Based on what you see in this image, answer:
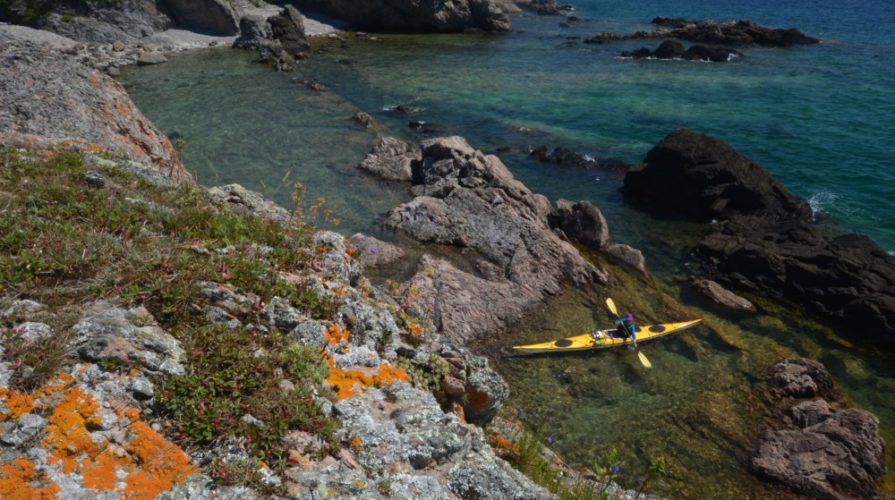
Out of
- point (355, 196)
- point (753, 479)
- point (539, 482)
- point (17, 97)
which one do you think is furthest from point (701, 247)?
point (17, 97)

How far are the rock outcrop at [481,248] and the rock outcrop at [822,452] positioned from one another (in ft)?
23.2

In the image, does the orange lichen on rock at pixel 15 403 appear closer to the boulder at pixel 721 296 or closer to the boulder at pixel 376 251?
the boulder at pixel 376 251

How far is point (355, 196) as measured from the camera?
23.6 meters

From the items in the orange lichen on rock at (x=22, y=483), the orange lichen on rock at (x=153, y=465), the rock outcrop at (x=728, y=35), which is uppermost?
the rock outcrop at (x=728, y=35)

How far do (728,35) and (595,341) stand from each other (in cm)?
5871

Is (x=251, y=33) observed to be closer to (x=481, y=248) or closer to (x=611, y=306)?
(x=481, y=248)

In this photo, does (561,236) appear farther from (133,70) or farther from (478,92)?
(133,70)

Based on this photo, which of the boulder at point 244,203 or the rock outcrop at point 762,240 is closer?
the boulder at point 244,203

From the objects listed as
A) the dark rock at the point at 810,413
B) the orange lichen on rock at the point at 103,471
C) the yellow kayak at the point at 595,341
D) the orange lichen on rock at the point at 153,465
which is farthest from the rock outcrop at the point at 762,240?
the orange lichen on rock at the point at 103,471

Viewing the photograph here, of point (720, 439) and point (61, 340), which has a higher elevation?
point (61, 340)

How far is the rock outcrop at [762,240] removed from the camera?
19.4 metres

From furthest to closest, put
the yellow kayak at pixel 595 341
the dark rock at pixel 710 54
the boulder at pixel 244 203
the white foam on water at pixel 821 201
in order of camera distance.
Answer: the dark rock at pixel 710 54 < the white foam on water at pixel 821 201 < the yellow kayak at pixel 595 341 < the boulder at pixel 244 203

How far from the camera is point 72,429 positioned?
4.40 meters

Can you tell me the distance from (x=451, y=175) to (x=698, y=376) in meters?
12.4
